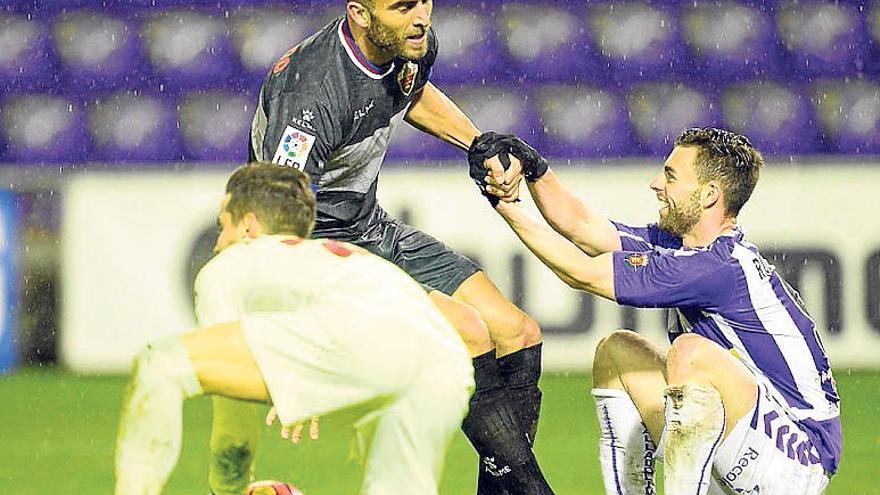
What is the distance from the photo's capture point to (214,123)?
30.8 ft

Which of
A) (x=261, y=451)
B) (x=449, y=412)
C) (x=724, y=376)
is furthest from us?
(x=261, y=451)

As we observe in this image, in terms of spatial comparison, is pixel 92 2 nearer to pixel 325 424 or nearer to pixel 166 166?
pixel 166 166

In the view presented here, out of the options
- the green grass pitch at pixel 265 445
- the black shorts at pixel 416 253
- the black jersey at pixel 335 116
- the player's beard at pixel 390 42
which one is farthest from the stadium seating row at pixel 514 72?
the player's beard at pixel 390 42

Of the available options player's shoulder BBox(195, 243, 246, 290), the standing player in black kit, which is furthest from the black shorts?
player's shoulder BBox(195, 243, 246, 290)

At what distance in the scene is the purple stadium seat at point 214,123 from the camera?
934 cm

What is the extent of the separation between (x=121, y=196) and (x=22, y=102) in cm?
179

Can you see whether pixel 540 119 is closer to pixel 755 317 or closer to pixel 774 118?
pixel 774 118

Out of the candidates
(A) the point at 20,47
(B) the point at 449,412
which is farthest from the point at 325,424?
(A) the point at 20,47

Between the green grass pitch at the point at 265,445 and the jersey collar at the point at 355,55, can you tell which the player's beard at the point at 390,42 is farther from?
the green grass pitch at the point at 265,445

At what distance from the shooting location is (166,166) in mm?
8062

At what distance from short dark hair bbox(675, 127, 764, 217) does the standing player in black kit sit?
21.5 inches

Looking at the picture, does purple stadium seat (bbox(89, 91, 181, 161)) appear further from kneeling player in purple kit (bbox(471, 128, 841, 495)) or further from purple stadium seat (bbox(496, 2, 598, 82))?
kneeling player in purple kit (bbox(471, 128, 841, 495))

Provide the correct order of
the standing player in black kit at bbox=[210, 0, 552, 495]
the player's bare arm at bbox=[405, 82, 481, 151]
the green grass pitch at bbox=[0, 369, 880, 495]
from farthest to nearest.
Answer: the green grass pitch at bbox=[0, 369, 880, 495] < the player's bare arm at bbox=[405, 82, 481, 151] < the standing player in black kit at bbox=[210, 0, 552, 495]

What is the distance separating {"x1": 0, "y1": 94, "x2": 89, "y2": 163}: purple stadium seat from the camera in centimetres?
941
